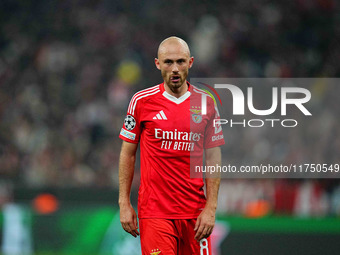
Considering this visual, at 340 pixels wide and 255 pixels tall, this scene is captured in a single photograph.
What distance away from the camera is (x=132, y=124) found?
15.6 ft

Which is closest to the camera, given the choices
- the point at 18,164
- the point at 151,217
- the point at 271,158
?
the point at 151,217

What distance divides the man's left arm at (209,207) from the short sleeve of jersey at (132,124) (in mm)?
623

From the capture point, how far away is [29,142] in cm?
1195

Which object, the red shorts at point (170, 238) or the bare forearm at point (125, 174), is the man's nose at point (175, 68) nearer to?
the bare forearm at point (125, 174)

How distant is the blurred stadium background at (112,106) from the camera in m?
8.23

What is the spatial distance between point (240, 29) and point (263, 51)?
892mm

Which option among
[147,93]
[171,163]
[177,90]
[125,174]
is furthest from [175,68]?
[125,174]

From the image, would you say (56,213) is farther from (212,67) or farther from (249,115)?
(212,67)

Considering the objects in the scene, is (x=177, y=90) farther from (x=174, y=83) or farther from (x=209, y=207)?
(x=209, y=207)

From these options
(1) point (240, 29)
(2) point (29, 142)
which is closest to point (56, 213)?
(2) point (29, 142)

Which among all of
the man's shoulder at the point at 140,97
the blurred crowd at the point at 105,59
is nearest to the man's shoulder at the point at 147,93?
the man's shoulder at the point at 140,97

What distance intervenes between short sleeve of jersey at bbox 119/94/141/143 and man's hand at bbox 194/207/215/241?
79 centimetres

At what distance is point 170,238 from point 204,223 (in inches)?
11.2
